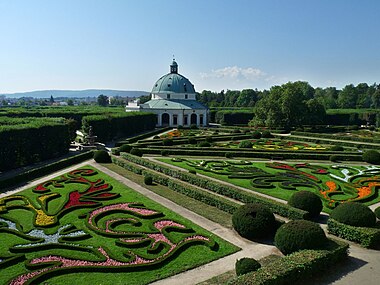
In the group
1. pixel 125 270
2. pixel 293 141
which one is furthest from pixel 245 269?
pixel 293 141

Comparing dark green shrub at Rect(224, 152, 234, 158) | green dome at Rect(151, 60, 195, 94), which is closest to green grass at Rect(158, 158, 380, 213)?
dark green shrub at Rect(224, 152, 234, 158)

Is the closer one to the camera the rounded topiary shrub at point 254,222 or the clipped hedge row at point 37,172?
the rounded topiary shrub at point 254,222

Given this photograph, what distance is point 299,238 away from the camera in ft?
48.1

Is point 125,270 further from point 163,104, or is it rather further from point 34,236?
point 163,104

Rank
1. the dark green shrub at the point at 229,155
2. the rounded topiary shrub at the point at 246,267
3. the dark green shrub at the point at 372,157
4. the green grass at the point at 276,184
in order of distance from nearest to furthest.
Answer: the rounded topiary shrub at the point at 246,267
the green grass at the point at 276,184
the dark green shrub at the point at 372,157
the dark green shrub at the point at 229,155

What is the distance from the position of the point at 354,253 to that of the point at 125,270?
33.9ft

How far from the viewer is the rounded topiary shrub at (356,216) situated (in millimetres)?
16984

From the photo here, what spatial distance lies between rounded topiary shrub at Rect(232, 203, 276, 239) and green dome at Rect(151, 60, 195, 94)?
259 ft

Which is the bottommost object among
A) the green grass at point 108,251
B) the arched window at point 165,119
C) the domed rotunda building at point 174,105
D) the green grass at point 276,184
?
the green grass at point 108,251

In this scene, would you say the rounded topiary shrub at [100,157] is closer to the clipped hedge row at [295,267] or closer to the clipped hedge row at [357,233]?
the clipped hedge row at [357,233]

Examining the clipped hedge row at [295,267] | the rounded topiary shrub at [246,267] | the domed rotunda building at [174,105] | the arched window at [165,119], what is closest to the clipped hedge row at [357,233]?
the clipped hedge row at [295,267]

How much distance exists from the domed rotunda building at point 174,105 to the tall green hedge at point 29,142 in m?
44.6

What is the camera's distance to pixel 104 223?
18156 mm

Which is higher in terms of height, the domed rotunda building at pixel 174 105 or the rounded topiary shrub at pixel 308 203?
the domed rotunda building at pixel 174 105
